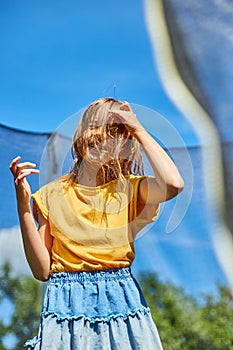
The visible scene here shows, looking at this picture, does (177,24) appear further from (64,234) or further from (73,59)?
(64,234)

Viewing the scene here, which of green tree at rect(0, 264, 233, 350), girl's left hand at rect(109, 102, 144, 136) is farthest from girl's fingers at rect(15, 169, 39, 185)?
green tree at rect(0, 264, 233, 350)

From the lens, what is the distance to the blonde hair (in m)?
0.71

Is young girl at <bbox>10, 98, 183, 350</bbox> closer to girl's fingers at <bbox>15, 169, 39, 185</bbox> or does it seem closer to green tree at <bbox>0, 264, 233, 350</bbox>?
girl's fingers at <bbox>15, 169, 39, 185</bbox>

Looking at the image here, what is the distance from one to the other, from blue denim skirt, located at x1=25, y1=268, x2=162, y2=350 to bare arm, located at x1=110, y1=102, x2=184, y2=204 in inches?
3.6

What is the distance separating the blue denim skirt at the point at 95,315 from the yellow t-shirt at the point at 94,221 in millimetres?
15

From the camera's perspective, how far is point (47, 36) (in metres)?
1.27

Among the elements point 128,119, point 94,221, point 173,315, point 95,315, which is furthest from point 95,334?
point 173,315

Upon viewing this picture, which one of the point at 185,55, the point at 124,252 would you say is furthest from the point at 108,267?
the point at 185,55

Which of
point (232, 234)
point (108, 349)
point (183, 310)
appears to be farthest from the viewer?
point (183, 310)

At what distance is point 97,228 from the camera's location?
691 mm

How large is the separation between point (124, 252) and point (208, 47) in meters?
0.53

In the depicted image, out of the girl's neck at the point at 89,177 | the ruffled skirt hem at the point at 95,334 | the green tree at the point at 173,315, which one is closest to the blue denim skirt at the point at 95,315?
the ruffled skirt hem at the point at 95,334

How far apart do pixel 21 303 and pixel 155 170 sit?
65cm

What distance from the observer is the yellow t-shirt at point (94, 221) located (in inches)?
27.0
